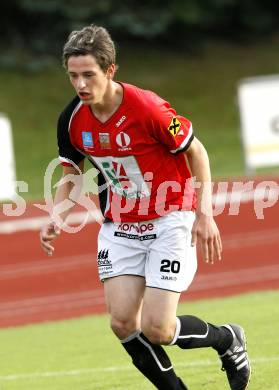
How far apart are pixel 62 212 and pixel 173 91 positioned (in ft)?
77.3

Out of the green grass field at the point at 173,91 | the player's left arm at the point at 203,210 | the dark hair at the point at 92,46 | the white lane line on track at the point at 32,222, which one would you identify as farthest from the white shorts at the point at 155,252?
the green grass field at the point at 173,91

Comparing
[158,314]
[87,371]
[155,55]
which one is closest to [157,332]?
[158,314]

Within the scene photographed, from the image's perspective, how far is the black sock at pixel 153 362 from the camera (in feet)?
20.3

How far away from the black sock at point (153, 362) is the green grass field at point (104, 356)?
2.21ft

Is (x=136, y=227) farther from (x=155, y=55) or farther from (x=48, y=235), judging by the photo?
(x=155, y=55)

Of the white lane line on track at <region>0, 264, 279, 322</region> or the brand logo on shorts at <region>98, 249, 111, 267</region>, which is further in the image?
the white lane line on track at <region>0, 264, 279, 322</region>

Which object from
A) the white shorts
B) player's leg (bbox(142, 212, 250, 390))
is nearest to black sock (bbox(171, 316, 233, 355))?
player's leg (bbox(142, 212, 250, 390))

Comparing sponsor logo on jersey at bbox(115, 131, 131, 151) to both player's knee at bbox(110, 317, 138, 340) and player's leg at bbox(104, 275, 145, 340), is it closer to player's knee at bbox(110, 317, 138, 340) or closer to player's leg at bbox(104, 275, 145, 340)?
player's leg at bbox(104, 275, 145, 340)

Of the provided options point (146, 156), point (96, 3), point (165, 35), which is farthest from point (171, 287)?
point (165, 35)

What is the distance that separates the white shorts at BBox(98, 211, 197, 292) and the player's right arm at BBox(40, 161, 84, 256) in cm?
30

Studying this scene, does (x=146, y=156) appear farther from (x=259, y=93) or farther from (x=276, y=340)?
(x=259, y=93)

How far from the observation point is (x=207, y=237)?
6.11 m

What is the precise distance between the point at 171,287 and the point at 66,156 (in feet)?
3.31

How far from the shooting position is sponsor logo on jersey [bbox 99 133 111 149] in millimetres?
6254
